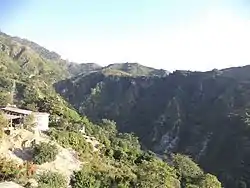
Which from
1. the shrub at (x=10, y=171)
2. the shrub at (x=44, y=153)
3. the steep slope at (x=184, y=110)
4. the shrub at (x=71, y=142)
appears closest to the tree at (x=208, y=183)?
the shrub at (x=71, y=142)

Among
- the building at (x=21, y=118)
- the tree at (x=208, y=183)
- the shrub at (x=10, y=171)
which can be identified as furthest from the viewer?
the tree at (x=208, y=183)

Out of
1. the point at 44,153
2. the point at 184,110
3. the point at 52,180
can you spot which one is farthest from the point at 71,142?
the point at 184,110

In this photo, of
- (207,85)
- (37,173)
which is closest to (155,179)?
(37,173)

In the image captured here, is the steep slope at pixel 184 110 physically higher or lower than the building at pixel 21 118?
lower

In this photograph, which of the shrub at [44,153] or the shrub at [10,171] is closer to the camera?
the shrub at [10,171]

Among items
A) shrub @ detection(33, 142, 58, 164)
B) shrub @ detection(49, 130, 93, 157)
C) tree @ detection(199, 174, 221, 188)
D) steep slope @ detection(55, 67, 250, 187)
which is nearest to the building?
shrub @ detection(49, 130, 93, 157)

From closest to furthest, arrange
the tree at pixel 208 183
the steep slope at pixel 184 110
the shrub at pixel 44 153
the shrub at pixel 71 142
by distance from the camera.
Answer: the shrub at pixel 44 153
the shrub at pixel 71 142
the tree at pixel 208 183
the steep slope at pixel 184 110

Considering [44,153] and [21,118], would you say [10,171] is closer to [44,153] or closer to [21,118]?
[44,153]

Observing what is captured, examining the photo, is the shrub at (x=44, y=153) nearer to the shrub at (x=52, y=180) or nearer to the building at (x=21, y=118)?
the shrub at (x=52, y=180)
